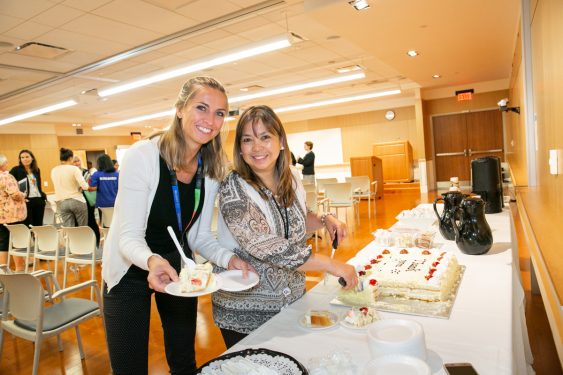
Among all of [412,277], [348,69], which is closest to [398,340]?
[412,277]

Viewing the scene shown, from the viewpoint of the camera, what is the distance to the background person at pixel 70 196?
5.47 meters

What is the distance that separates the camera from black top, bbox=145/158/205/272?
1425 mm

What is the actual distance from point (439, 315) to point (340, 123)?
13.0 meters

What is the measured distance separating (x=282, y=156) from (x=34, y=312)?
1786mm

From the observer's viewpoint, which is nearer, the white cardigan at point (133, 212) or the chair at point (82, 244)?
the white cardigan at point (133, 212)

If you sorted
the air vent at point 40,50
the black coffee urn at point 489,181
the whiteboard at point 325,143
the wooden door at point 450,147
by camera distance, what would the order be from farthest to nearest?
the whiteboard at point 325,143
the wooden door at point 450,147
the air vent at point 40,50
the black coffee urn at point 489,181

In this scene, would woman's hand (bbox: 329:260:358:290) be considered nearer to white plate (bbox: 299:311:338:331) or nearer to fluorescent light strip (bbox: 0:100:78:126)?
white plate (bbox: 299:311:338:331)

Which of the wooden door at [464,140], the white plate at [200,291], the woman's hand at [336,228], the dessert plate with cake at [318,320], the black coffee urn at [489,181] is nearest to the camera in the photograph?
the white plate at [200,291]

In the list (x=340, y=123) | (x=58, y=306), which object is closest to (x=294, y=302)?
(x=58, y=306)

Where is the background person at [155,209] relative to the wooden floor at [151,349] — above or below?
above

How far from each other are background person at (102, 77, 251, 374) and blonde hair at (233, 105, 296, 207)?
0.34 ft

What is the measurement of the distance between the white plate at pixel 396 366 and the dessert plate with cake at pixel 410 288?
0.43 meters

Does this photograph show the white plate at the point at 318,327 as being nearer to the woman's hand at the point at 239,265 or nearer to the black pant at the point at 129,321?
the woman's hand at the point at 239,265

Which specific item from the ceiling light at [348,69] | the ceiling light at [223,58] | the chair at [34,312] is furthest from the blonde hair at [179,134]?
the ceiling light at [348,69]
